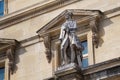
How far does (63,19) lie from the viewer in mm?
22766

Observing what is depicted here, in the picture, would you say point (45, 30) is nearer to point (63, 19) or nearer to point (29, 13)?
point (63, 19)

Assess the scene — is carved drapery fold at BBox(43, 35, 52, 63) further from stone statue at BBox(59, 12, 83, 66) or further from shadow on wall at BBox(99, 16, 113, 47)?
stone statue at BBox(59, 12, 83, 66)

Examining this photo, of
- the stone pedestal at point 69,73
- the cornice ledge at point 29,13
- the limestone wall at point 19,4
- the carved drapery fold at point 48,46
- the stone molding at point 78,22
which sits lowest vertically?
the stone pedestal at point 69,73

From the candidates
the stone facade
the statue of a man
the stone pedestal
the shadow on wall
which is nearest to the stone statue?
the statue of a man

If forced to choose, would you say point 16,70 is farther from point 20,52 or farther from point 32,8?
point 32,8

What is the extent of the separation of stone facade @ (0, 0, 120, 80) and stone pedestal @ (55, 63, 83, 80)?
80.0 inches

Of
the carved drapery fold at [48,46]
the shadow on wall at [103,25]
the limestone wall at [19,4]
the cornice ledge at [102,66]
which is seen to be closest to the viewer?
the cornice ledge at [102,66]

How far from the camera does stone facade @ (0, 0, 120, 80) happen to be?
70.6ft

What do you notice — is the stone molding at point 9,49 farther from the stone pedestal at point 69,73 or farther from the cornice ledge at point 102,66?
the cornice ledge at point 102,66

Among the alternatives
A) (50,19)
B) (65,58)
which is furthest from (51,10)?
(65,58)

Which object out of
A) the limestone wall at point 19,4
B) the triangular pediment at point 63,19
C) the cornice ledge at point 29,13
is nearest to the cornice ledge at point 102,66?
the triangular pediment at point 63,19

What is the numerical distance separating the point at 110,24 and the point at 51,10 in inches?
120

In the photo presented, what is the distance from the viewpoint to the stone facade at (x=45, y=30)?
21531 millimetres

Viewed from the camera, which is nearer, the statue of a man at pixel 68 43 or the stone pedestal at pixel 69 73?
the stone pedestal at pixel 69 73
